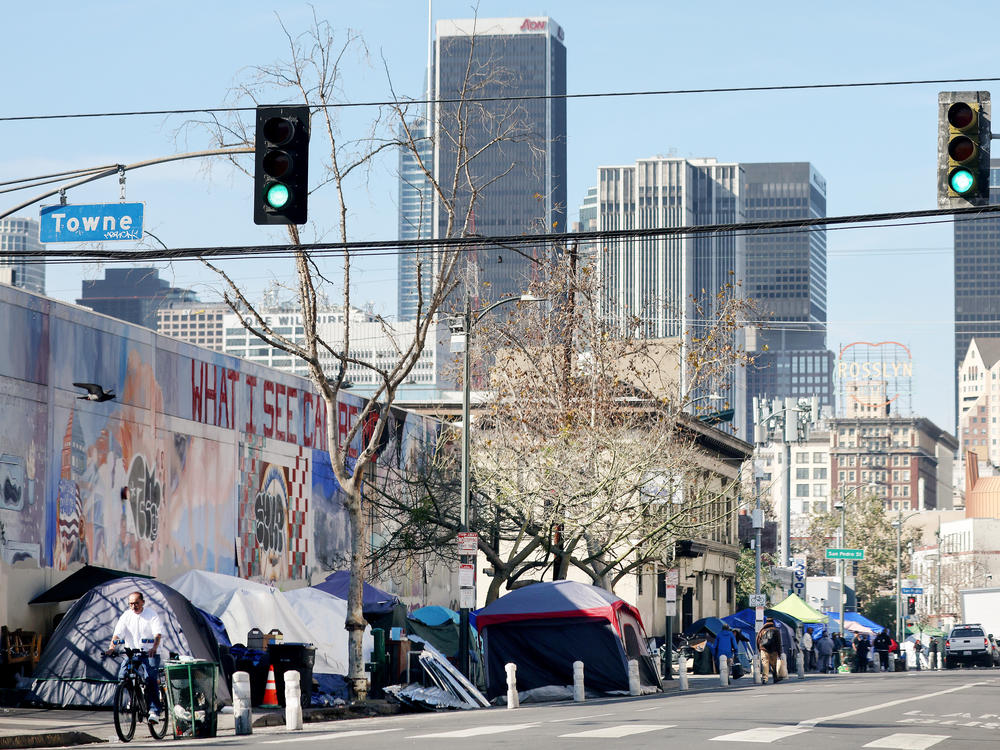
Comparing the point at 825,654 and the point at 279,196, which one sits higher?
the point at 279,196

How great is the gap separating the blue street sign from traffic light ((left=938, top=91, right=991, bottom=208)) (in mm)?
10640

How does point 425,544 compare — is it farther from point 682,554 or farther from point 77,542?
point 682,554

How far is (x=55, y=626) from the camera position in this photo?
27547 mm

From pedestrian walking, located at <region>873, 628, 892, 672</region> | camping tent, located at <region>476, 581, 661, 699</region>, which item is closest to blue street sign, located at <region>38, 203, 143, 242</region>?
camping tent, located at <region>476, 581, 661, 699</region>

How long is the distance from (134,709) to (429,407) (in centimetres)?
4684

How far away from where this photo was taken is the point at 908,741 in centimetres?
1755

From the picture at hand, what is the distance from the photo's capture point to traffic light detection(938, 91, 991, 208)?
14.9 metres

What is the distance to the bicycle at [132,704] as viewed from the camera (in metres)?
18.8

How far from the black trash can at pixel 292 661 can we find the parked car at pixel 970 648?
46.2 meters

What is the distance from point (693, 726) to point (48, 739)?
315 inches

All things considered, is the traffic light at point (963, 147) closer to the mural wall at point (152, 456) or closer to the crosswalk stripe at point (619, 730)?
the crosswalk stripe at point (619, 730)

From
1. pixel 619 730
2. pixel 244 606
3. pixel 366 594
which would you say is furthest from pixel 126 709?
pixel 366 594

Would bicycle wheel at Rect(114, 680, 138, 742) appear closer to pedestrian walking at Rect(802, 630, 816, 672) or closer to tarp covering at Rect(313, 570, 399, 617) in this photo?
tarp covering at Rect(313, 570, 399, 617)

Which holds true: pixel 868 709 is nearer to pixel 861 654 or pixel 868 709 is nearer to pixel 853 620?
pixel 861 654
